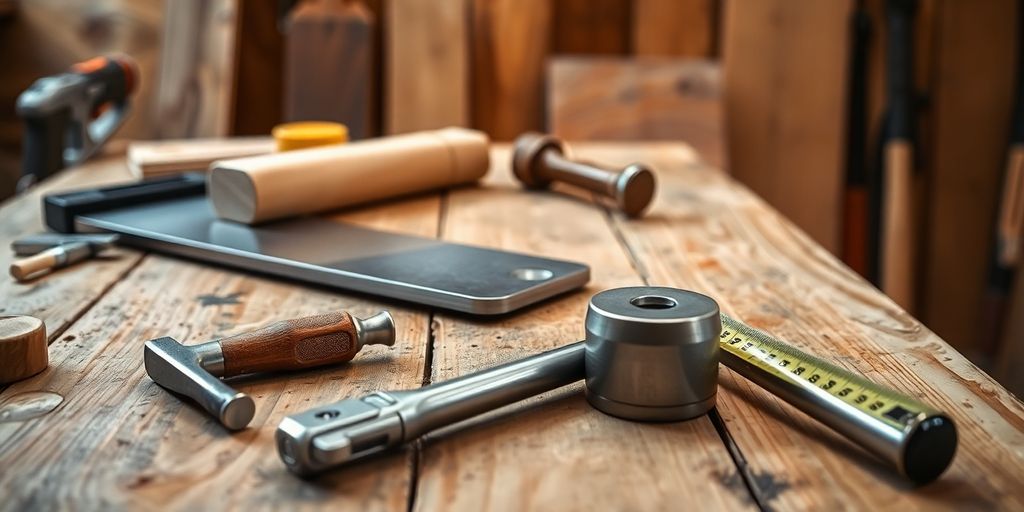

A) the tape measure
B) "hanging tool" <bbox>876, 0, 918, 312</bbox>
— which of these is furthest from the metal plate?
"hanging tool" <bbox>876, 0, 918, 312</bbox>

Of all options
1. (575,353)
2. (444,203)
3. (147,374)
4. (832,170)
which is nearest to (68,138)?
(444,203)

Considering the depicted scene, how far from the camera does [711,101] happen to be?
94.2 inches

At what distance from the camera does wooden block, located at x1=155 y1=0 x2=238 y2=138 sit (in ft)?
7.54

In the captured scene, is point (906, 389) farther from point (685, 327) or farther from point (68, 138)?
point (68, 138)

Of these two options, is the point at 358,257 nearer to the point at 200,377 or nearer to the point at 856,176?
the point at 200,377

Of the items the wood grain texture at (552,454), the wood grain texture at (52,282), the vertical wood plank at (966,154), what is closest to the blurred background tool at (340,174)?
the wood grain texture at (52,282)

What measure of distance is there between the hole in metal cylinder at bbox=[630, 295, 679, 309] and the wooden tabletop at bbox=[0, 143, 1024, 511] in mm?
82

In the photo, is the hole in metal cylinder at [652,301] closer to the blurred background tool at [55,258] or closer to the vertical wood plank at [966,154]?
the blurred background tool at [55,258]

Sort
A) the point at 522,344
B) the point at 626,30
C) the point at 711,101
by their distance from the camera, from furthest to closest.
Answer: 1. the point at 626,30
2. the point at 711,101
3. the point at 522,344

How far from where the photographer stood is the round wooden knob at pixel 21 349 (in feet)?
2.36

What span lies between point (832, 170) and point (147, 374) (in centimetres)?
208

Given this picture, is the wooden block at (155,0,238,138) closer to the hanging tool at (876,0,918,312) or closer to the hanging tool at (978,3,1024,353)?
the hanging tool at (876,0,918,312)

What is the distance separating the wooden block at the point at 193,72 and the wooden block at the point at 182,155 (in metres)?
0.52

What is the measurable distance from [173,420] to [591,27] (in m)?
2.05
